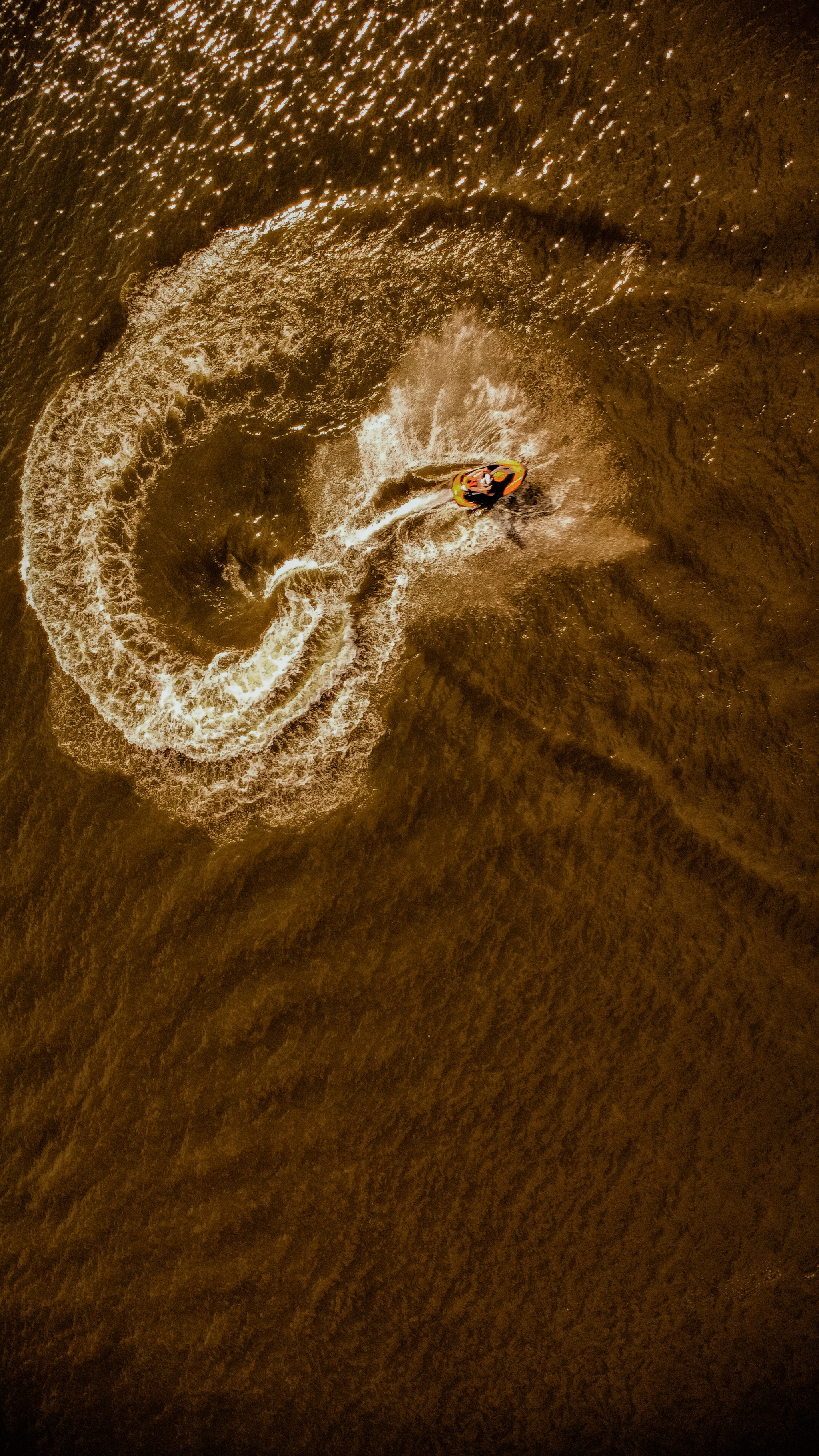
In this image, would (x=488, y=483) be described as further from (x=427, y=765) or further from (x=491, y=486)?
(x=427, y=765)

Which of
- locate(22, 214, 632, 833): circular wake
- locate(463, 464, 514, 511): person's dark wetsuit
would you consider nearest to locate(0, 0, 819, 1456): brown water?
locate(22, 214, 632, 833): circular wake

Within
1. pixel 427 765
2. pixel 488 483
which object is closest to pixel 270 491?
pixel 488 483

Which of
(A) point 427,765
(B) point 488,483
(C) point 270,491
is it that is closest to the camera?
(B) point 488,483

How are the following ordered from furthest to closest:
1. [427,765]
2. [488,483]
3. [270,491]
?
[270,491] → [427,765] → [488,483]

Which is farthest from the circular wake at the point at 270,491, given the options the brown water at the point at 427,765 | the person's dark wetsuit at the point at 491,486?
the person's dark wetsuit at the point at 491,486

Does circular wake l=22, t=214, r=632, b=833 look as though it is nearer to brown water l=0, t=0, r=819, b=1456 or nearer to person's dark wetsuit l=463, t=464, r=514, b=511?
brown water l=0, t=0, r=819, b=1456

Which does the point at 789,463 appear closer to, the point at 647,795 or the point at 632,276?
the point at 632,276
